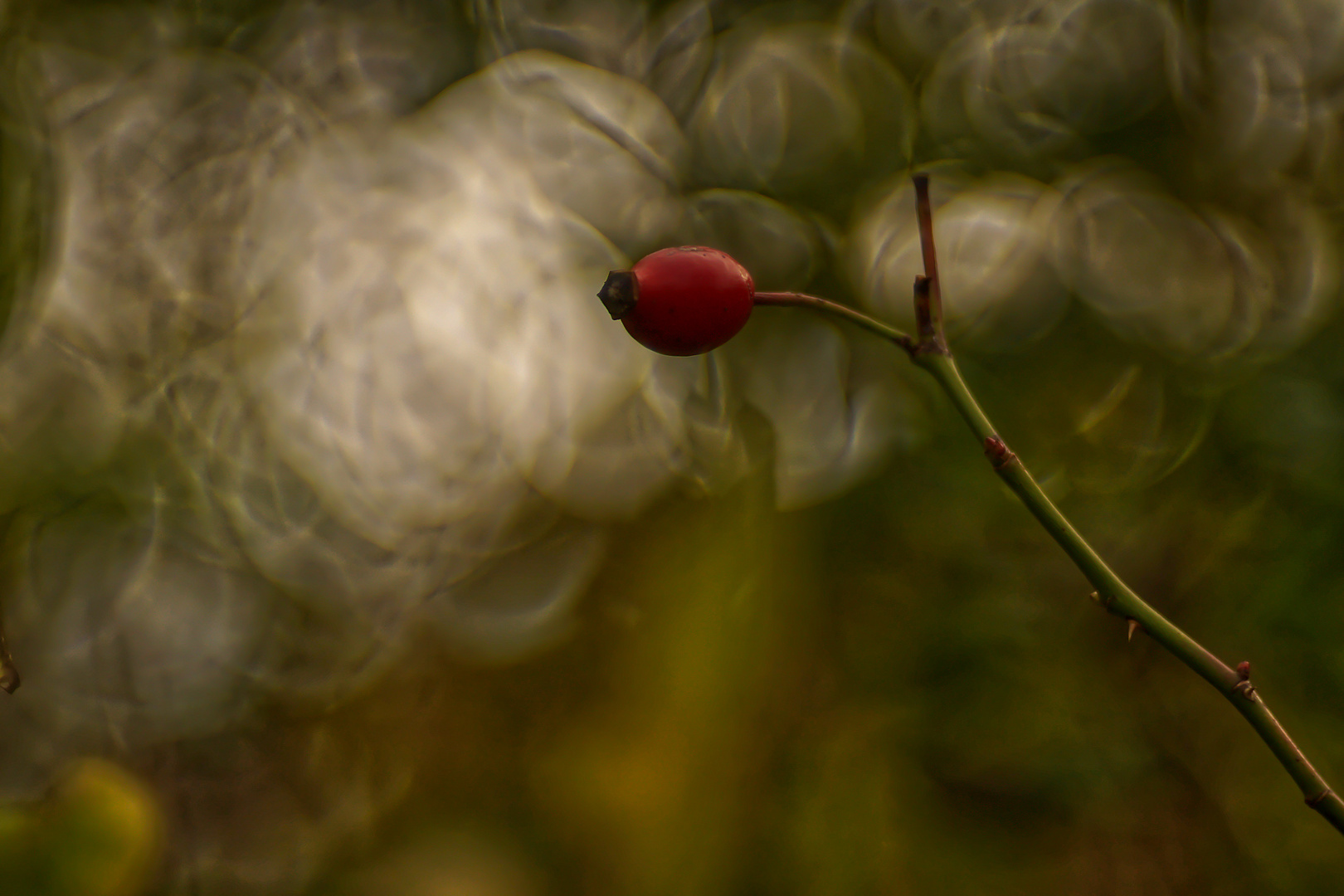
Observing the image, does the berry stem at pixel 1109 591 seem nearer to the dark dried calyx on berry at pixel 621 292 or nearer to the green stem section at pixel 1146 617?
the green stem section at pixel 1146 617

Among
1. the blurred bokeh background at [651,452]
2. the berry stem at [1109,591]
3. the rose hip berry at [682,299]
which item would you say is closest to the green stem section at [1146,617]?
the berry stem at [1109,591]

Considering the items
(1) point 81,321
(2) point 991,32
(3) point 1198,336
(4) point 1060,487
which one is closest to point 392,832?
(4) point 1060,487

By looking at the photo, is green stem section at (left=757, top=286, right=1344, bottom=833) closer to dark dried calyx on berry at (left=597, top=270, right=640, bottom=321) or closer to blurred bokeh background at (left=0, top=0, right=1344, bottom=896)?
dark dried calyx on berry at (left=597, top=270, right=640, bottom=321)

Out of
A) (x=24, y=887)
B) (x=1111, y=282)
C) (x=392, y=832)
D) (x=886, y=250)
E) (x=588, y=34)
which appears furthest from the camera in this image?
(x=588, y=34)

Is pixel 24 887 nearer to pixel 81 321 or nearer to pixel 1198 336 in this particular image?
pixel 1198 336

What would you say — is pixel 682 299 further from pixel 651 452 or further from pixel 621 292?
pixel 651 452

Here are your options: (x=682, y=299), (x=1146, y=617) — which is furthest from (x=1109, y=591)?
(x=682, y=299)
